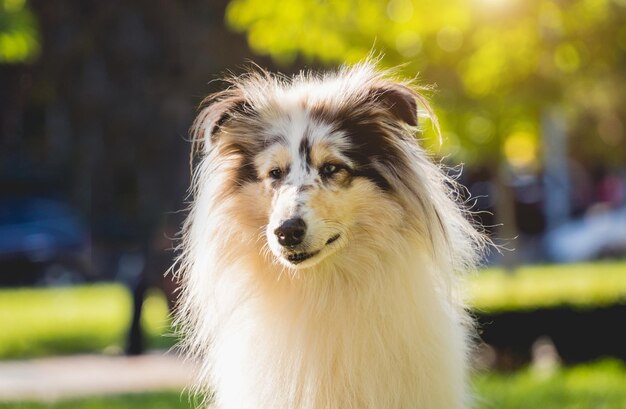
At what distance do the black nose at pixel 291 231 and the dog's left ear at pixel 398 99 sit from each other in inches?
30.2

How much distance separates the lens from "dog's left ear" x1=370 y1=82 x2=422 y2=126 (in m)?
4.61

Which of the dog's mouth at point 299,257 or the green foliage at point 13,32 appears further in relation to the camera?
the green foliage at point 13,32

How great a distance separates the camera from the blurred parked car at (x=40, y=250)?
962 inches

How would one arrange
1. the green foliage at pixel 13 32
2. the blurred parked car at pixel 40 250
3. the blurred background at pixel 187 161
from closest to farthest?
the green foliage at pixel 13 32, the blurred background at pixel 187 161, the blurred parked car at pixel 40 250

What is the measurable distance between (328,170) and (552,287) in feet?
44.5

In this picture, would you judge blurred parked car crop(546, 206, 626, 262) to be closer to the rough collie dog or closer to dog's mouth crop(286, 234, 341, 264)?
the rough collie dog

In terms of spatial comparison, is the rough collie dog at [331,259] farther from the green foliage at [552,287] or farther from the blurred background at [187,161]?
the green foliage at [552,287]

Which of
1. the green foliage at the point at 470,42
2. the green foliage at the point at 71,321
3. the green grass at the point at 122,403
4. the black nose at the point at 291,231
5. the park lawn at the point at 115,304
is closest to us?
the black nose at the point at 291,231

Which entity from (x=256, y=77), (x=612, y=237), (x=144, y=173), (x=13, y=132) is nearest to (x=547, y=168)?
(x=612, y=237)

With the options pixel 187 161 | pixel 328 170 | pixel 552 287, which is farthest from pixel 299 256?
pixel 552 287

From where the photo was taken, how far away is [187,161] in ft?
55.6

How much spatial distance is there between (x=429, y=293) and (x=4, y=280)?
71.2 ft

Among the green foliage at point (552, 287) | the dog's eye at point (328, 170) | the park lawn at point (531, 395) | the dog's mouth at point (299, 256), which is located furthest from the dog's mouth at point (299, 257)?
the green foliage at point (552, 287)

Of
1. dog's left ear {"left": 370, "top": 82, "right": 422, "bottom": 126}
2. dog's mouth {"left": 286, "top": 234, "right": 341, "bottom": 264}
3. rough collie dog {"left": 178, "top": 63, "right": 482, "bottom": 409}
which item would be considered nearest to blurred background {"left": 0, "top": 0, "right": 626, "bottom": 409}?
rough collie dog {"left": 178, "top": 63, "right": 482, "bottom": 409}
